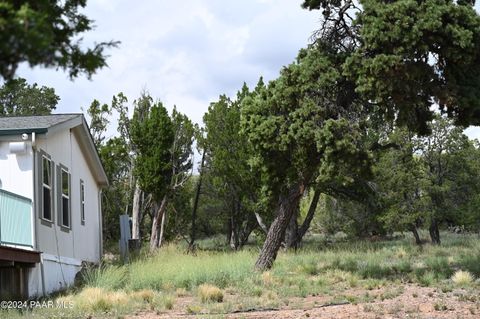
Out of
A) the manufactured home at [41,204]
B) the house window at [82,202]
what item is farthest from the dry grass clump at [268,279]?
the house window at [82,202]

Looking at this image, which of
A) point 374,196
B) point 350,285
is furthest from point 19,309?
point 374,196

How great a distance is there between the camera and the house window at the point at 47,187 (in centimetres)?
1577

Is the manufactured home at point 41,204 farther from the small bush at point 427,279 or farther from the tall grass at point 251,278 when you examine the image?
the small bush at point 427,279

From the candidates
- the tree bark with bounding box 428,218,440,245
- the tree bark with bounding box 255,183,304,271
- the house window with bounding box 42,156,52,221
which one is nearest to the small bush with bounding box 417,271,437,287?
the tree bark with bounding box 255,183,304,271

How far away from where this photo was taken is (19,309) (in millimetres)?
12727

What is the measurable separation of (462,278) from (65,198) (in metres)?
10.3

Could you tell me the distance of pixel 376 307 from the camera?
12.1 meters

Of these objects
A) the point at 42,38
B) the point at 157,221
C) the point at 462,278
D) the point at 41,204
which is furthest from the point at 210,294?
the point at 157,221

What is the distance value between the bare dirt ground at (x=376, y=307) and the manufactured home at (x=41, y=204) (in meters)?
3.49

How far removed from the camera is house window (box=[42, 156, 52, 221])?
15766 millimetres

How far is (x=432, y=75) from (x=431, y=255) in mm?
6970

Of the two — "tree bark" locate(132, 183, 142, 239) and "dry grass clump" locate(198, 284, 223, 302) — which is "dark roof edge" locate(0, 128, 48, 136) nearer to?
"dry grass clump" locate(198, 284, 223, 302)

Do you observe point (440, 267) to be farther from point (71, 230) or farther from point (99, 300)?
point (71, 230)

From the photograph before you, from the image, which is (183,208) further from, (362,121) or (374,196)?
(362,121)
